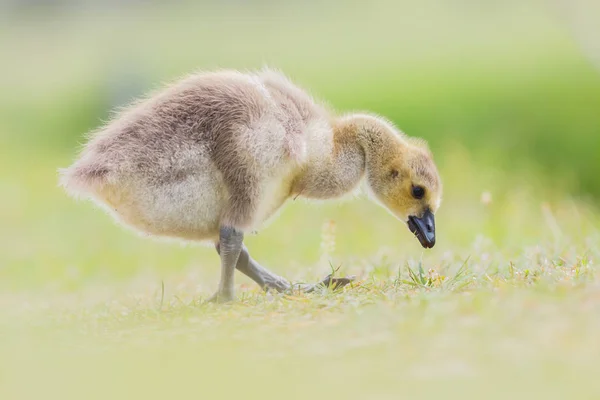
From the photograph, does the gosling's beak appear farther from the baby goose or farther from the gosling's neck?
the gosling's neck

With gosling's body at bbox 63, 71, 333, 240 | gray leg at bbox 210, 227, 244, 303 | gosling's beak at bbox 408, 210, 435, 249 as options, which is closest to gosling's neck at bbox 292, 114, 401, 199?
gosling's body at bbox 63, 71, 333, 240

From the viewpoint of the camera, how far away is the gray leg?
3980 millimetres

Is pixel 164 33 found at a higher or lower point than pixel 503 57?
higher

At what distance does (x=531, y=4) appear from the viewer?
1300 centimetres

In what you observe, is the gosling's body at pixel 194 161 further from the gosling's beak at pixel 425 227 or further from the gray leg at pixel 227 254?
the gosling's beak at pixel 425 227

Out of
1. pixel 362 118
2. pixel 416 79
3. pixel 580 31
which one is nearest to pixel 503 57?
pixel 416 79

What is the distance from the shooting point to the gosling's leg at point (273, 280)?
4086 mm

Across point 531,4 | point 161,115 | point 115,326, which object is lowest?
point 115,326

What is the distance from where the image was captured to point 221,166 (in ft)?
12.8

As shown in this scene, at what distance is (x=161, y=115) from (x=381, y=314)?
1.54 metres

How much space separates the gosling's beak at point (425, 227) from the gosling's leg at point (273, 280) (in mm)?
514

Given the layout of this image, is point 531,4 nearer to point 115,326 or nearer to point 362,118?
point 362,118

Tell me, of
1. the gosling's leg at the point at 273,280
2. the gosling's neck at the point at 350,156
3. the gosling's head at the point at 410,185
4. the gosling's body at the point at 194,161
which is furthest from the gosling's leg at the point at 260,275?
the gosling's head at the point at 410,185

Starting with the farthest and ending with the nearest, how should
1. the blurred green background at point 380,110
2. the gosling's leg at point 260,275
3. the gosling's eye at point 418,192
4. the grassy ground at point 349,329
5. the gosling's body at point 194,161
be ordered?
the blurred green background at point 380,110
the gosling's eye at point 418,192
the gosling's leg at point 260,275
the gosling's body at point 194,161
the grassy ground at point 349,329
